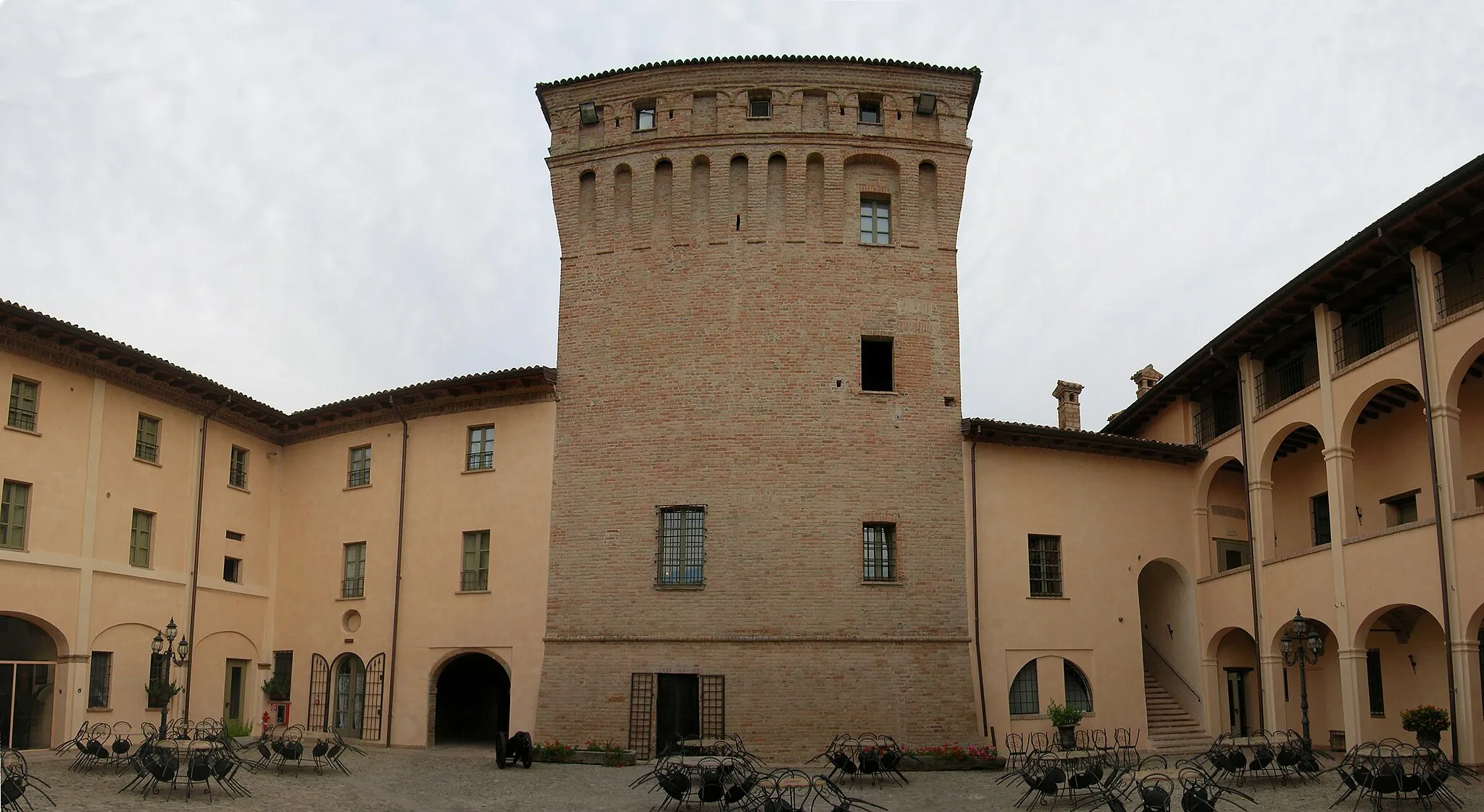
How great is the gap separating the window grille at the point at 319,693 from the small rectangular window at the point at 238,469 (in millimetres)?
4426

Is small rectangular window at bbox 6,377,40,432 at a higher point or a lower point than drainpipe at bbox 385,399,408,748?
higher

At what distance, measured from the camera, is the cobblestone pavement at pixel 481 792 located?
16734 mm

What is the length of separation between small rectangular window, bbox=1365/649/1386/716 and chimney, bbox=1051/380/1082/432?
Result: 33.0 feet

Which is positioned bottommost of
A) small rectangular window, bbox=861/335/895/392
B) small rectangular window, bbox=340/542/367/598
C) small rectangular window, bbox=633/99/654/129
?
small rectangular window, bbox=340/542/367/598

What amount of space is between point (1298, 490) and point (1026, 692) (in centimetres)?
782

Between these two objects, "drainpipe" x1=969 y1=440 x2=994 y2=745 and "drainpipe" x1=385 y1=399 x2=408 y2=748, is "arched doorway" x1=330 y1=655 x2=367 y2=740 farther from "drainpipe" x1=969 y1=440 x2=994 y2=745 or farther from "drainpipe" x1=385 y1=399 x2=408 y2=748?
"drainpipe" x1=969 y1=440 x2=994 y2=745

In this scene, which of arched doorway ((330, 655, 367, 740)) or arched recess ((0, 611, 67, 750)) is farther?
arched doorway ((330, 655, 367, 740))

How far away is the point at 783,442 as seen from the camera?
80.9 ft

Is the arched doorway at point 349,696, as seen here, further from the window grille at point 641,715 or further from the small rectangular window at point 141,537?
the window grille at point 641,715

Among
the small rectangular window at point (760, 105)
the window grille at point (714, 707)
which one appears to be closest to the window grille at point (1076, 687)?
the window grille at point (714, 707)

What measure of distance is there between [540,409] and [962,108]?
11.7m

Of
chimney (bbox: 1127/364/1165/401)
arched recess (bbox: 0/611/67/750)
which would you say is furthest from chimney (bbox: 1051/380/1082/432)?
arched recess (bbox: 0/611/67/750)

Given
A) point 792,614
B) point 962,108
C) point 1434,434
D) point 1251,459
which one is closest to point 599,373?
point 792,614

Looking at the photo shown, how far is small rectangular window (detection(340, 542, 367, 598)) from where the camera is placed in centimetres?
2695
